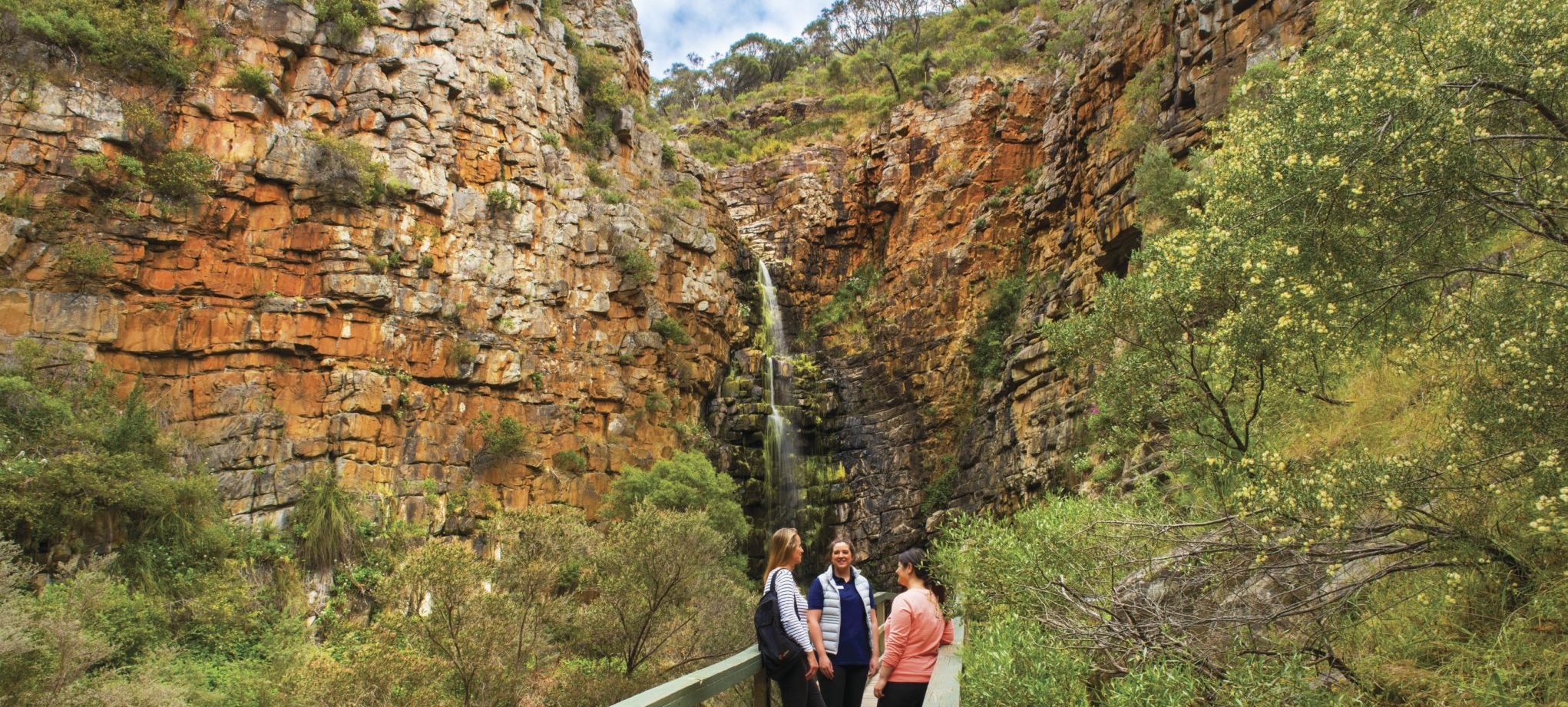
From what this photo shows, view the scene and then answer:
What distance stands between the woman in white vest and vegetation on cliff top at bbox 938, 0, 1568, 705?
871 mm

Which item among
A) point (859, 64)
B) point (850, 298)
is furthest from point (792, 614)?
point (859, 64)

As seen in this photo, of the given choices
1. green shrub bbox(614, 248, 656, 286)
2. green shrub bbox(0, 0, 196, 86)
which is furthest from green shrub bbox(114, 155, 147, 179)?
green shrub bbox(614, 248, 656, 286)

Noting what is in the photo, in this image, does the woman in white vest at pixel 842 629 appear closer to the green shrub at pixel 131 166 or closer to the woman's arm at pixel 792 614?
the woman's arm at pixel 792 614

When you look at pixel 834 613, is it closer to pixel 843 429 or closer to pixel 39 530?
pixel 39 530

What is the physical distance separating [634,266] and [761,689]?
21.7 m

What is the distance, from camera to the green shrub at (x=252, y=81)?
2145 centimetres

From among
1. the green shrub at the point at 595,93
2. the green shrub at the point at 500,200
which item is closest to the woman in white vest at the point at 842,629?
the green shrub at the point at 500,200

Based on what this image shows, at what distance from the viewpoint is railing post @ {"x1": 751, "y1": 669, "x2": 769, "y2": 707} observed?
612cm

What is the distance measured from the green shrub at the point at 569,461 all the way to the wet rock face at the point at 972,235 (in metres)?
10.8

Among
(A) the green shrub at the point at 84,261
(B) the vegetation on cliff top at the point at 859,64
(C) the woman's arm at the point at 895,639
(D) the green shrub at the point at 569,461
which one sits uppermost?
(B) the vegetation on cliff top at the point at 859,64

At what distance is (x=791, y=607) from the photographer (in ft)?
19.5

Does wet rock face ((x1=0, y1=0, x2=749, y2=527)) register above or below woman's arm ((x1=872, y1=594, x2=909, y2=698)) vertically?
above

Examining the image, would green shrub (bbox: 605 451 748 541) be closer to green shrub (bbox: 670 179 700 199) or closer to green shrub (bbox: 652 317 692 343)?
green shrub (bbox: 652 317 692 343)

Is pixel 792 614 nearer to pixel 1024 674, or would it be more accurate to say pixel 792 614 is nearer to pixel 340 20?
pixel 1024 674
